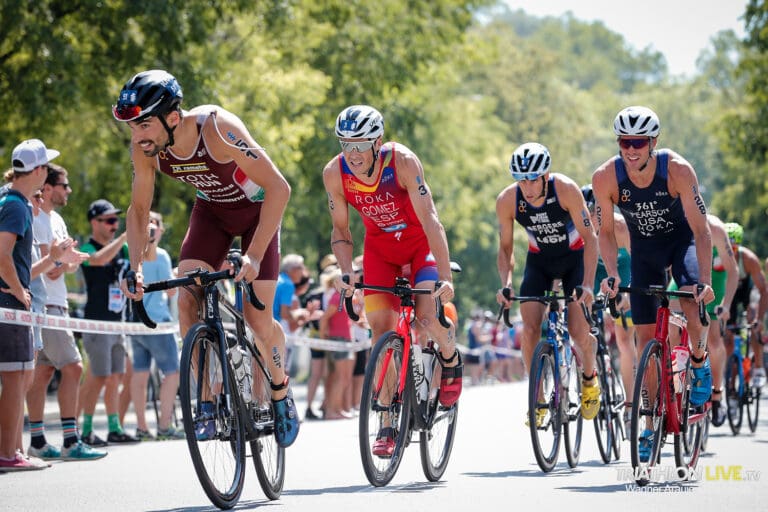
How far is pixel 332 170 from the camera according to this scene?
31.1 feet

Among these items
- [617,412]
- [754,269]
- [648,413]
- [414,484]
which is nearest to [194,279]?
[414,484]

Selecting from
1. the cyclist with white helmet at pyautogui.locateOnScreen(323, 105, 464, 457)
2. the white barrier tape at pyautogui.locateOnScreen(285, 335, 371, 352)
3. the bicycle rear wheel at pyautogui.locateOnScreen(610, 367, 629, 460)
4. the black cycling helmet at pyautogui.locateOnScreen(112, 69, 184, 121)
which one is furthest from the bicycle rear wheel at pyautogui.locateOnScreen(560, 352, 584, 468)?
the white barrier tape at pyautogui.locateOnScreen(285, 335, 371, 352)

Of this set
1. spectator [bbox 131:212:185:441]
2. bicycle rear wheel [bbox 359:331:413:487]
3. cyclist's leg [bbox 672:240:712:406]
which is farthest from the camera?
spectator [bbox 131:212:185:441]

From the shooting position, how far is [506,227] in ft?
37.0

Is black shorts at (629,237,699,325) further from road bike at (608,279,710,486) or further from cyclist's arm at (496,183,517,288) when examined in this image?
cyclist's arm at (496,183,517,288)

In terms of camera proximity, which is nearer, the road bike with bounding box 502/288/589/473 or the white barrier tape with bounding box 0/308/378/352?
the road bike with bounding box 502/288/589/473

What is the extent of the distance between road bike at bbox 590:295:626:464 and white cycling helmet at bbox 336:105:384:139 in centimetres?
292

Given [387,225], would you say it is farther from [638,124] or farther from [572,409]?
[572,409]

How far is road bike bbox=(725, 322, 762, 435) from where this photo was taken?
14.5m

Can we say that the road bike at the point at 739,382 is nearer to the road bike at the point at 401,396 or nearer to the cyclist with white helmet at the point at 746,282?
the cyclist with white helmet at the point at 746,282

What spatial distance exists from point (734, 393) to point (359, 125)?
7.35m

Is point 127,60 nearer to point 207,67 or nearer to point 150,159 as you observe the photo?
point 207,67

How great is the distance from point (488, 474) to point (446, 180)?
96.4ft

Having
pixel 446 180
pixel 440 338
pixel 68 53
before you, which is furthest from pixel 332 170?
pixel 446 180
